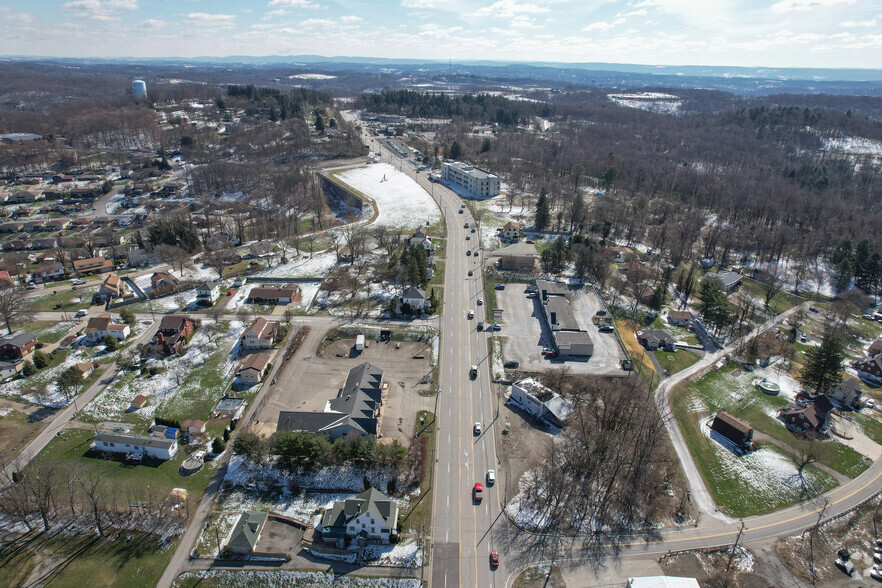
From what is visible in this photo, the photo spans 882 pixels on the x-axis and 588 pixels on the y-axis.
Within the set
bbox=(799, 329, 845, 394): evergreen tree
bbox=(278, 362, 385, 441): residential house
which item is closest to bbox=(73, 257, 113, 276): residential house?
bbox=(278, 362, 385, 441): residential house

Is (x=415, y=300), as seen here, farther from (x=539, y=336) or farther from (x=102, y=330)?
(x=102, y=330)

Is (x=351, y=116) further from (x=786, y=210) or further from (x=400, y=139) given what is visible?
(x=786, y=210)

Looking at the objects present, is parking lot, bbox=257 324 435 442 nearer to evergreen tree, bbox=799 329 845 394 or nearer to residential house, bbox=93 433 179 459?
residential house, bbox=93 433 179 459

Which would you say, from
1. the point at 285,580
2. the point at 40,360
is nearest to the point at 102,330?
the point at 40,360

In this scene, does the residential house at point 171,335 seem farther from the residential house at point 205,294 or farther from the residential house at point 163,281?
the residential house at point 163,281

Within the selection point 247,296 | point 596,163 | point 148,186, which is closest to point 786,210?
point 596,163

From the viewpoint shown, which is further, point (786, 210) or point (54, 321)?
point (786, 210)
